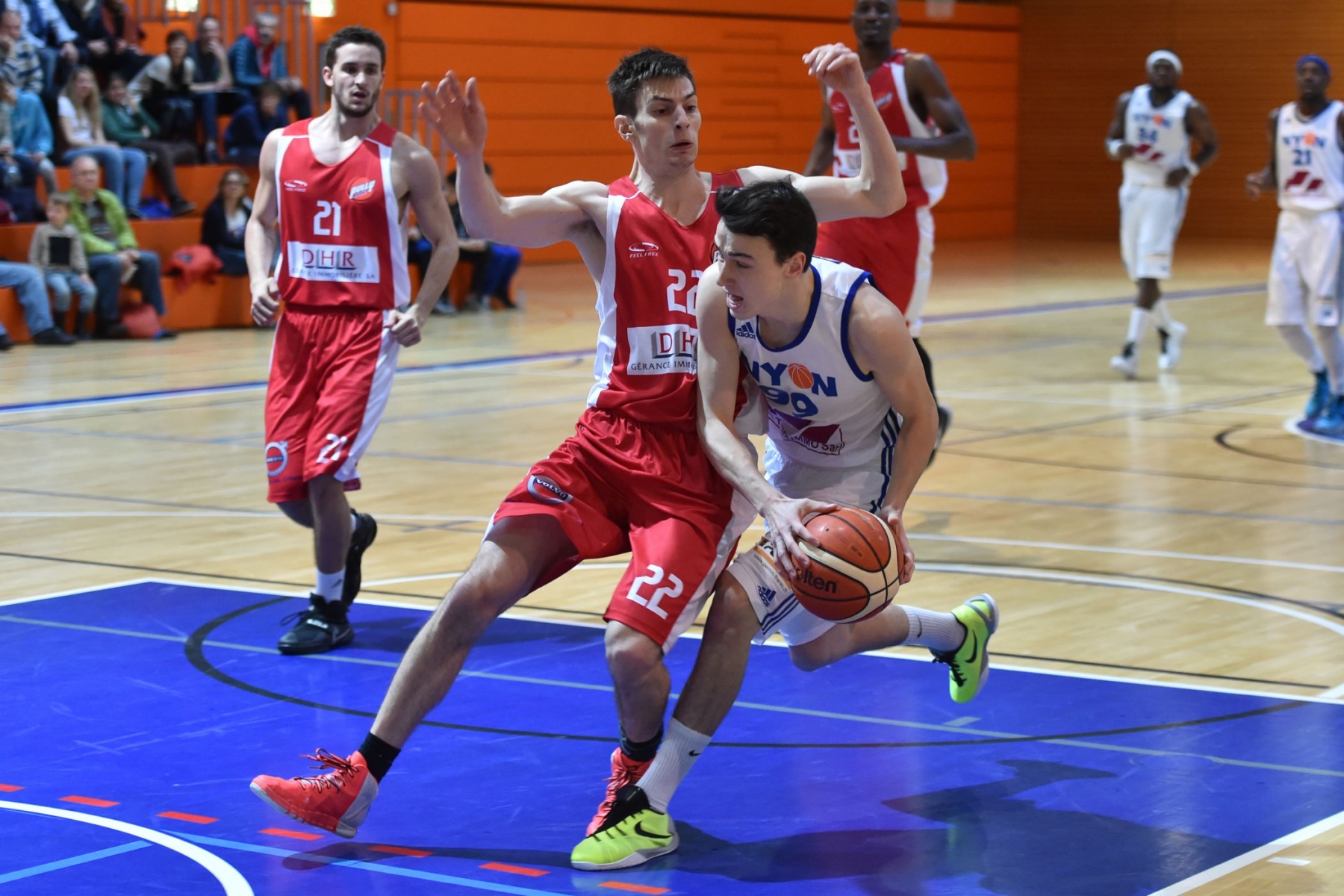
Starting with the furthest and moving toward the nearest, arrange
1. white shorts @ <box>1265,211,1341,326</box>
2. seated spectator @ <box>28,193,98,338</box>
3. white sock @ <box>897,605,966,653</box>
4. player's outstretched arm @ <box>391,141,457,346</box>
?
seated spectator @ <box>28,193,98,338</box> < white shorts @ <box>1265,211,1341,326</box> < player's outstretched arm @ <box>391,141,457,346</box> < white sock @ <box>897,605,966,653</box>

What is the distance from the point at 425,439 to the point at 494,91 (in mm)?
13301

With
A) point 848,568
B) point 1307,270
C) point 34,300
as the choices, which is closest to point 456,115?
point 848,568

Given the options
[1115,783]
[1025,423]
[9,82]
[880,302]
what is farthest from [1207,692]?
[9,82]

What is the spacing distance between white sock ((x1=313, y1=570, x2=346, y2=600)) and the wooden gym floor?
65cm

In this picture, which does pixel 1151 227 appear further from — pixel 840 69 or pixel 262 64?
pixel 840 69

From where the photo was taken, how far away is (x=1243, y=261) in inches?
957

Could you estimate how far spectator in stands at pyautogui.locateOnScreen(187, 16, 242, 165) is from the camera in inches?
639

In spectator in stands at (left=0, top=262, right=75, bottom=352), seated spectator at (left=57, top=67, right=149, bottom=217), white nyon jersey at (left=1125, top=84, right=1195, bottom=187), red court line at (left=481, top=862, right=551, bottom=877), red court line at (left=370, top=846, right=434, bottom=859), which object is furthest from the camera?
seated spectator at (left=57, top=67, right=149, bottom=217)

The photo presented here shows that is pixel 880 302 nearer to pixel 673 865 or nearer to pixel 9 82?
pixel 673 865

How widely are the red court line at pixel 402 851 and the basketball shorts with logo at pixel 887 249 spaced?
3926mm

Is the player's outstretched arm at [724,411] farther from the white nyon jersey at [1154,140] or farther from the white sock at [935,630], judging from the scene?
the white nyon jersey at [1154,140]

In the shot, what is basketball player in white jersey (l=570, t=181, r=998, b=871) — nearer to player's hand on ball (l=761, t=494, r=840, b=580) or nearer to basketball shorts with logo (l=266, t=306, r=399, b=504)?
player's hand on ball (l=761, t=494, r=840, b=580)

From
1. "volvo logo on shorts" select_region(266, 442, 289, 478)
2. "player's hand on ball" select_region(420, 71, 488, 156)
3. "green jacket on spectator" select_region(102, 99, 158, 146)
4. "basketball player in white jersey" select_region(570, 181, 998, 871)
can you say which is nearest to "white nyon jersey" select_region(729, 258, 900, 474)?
"basketball player in white jersey" select_region(570, 181, 998, 871)

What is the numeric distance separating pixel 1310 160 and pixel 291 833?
7675 mm
